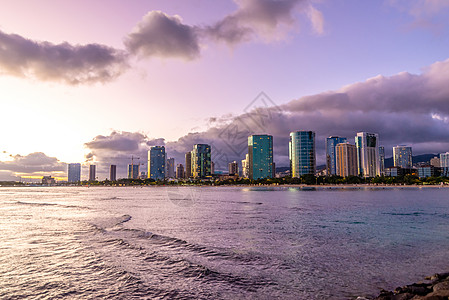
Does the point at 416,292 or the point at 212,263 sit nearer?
the point at 416,292

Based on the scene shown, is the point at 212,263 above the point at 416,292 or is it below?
below

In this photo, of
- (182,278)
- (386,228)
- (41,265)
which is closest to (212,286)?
(182,278)

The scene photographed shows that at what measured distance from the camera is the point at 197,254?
26078 mm

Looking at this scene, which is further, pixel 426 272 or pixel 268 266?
pixel 268 266

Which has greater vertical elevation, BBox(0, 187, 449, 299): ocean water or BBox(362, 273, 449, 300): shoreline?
BBox(362, 273, 449, 300): shoreline


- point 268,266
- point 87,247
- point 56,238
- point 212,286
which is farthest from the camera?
point 56,238

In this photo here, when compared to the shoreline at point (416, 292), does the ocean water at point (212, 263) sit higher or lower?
lower

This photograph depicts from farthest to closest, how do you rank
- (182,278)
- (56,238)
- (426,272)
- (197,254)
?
(56,238) < (197,254) < (426,272) < (182,278)

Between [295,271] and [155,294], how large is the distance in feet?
35.1

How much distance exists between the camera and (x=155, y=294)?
16.5m

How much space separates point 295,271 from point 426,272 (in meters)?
9.72

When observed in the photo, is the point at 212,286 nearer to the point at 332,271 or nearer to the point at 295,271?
the point at 295,271

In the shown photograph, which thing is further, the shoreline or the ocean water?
the ocean water

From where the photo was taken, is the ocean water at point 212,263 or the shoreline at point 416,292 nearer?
the shoreline at point 416,292
